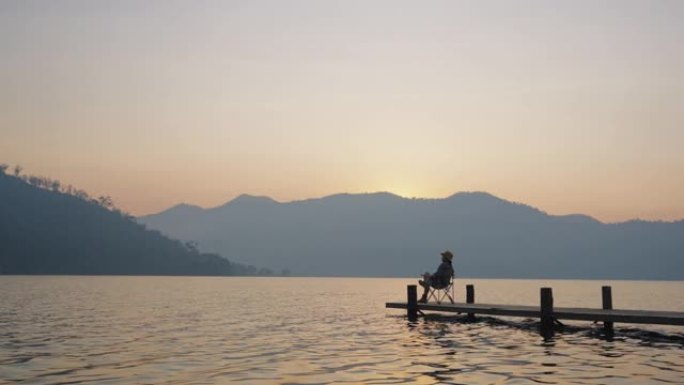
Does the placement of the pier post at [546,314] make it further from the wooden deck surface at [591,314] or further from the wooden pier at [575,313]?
the wooden deck surface at [591,314]

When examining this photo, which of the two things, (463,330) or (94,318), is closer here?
(463,330)

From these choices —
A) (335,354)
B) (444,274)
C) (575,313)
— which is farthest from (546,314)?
(335,354)

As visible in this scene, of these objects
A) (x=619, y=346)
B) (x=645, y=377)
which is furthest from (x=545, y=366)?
(x=619, y=346)

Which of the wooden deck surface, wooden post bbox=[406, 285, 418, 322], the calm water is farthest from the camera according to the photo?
wooden post bbox=[406, 285, 418, 322]

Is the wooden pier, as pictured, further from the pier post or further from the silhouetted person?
the silhouetted person

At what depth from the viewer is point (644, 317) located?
2794 cm

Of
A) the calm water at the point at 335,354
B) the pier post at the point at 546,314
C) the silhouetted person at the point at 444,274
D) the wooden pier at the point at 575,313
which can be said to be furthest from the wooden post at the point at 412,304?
the pier post at the point at 546,314

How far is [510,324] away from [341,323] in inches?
387

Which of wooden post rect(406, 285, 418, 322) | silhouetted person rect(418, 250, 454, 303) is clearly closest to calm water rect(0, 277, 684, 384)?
wooden post rect(406, 285, 418, 322)

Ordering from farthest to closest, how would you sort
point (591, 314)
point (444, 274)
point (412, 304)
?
point (412, 304)
point (444, 274)
point (591, 314)

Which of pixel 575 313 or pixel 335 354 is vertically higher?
pixel 575 313

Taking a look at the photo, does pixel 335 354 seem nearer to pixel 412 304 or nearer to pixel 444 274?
pixel 444 274

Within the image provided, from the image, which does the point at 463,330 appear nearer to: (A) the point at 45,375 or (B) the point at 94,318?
(A) the point at 45,375

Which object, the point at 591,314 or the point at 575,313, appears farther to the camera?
the point at 575,313
